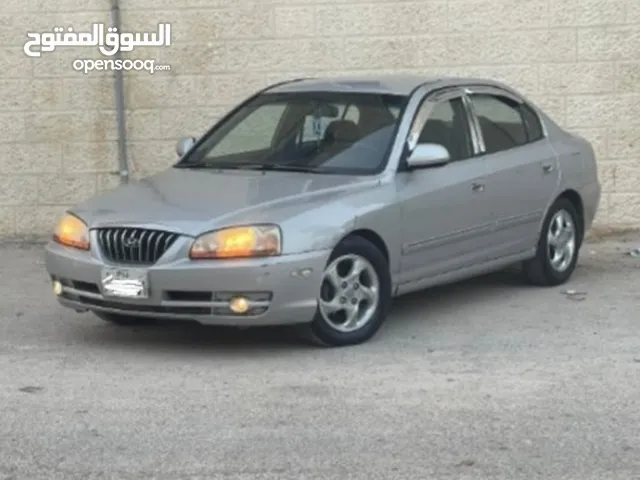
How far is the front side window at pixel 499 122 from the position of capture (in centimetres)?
943

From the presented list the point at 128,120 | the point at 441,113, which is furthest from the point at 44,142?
the point at 441,113

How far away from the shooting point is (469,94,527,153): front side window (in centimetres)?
943

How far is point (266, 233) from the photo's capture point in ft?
25.2

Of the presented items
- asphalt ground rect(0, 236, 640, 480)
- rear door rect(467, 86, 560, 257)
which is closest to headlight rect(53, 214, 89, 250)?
asphalt ground rect(0, 236, 640, 480)

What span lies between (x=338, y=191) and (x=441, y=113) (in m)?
1.27

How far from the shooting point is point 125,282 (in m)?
7.73

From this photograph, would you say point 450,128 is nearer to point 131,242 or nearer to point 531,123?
point 531,123

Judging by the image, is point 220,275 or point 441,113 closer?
point 220,275

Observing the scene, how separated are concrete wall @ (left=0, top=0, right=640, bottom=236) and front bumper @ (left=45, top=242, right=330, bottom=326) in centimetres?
433

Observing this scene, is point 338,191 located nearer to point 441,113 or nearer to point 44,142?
point 441,113

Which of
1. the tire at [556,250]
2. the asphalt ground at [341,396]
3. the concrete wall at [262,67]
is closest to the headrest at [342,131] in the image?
the asphalt ground at [341,396]

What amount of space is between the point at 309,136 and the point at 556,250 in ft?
7.07

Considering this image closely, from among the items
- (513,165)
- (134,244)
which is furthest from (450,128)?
(134,244)

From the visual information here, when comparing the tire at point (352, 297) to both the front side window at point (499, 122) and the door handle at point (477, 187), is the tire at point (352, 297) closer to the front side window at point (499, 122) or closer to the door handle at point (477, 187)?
the door handle at point (477, 187)
